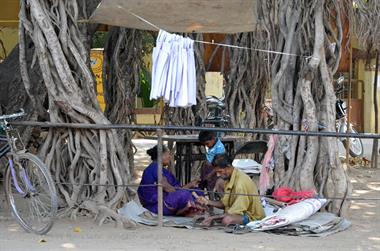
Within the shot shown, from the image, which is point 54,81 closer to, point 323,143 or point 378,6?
point 323,143

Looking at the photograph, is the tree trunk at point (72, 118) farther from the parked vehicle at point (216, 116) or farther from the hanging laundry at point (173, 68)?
the parked vehicle at point (216, 116)

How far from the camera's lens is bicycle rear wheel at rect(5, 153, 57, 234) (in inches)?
210


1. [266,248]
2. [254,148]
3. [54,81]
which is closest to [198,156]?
[254,148]

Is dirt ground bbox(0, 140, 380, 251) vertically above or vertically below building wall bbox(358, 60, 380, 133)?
below

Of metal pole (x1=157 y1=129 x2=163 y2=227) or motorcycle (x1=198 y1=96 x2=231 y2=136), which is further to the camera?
motorcycle (x1=198 y1=96 x2=231 y2=136)

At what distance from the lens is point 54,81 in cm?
612

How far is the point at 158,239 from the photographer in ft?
17.5

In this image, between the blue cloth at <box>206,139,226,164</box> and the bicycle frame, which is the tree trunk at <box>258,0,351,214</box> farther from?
the bicycle frame

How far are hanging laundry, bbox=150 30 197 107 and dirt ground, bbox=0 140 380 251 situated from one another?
1332mm

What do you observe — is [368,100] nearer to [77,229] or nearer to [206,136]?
[206,136]

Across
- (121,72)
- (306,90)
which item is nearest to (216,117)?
(121,72)

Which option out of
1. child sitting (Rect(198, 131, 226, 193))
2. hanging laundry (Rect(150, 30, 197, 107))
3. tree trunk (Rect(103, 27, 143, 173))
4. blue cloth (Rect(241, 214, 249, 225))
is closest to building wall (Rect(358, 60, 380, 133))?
tree trunk (Rect(103, 27, 143, 173))

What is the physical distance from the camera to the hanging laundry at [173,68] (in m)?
6.20

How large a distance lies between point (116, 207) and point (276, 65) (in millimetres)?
2237
